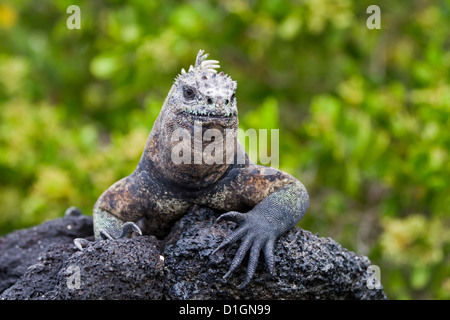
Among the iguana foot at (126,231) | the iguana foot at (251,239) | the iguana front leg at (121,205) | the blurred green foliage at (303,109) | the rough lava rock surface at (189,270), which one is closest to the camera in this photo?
the rough lava rock surface at (189,270)

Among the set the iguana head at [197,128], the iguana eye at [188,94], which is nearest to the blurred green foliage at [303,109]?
the iguana head at [197,128]

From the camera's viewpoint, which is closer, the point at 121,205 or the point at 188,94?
the point at 188,94

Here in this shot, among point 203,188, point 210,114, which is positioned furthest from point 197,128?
point 203,188

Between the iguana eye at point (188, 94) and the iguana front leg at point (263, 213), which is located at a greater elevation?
the iguana eye at point (188, 94)

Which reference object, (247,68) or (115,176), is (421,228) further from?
(247,68)

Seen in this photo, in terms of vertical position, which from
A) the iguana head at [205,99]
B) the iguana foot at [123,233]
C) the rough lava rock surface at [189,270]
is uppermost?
the iguana head at [205,99]

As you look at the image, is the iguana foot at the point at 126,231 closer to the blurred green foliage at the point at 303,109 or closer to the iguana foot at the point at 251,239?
the iguana foot at the point at 251,239

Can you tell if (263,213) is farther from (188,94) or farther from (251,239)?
(188,94)
